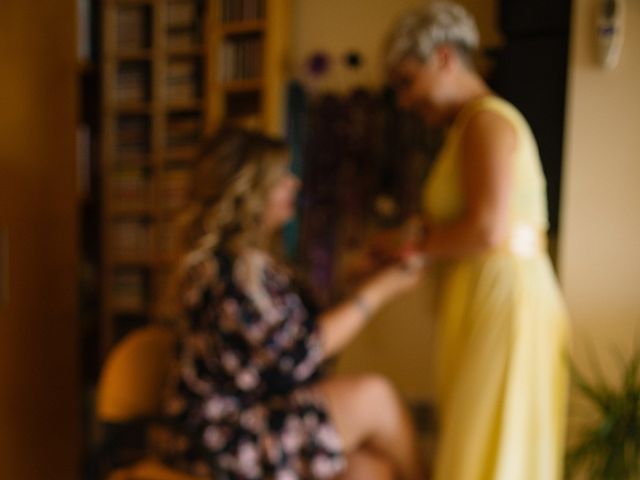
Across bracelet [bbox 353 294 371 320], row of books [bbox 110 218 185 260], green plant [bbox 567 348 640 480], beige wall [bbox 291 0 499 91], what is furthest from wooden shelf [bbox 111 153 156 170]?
green plant [bbox 567 348 640 480]

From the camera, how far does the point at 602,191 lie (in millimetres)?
1523

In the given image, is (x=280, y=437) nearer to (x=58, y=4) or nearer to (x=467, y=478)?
(x=467, y=478)

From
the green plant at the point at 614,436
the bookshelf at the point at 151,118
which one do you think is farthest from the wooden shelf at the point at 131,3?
the green plant at the point at 614,436

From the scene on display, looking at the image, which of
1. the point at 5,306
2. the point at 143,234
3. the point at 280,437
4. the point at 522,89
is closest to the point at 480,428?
the point at 280,437

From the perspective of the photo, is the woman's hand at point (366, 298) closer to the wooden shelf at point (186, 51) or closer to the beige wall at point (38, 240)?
the beige wall at point (38, 240)

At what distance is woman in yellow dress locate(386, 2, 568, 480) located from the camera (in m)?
1.13

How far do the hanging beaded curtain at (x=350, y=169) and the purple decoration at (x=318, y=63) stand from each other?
0.35ft

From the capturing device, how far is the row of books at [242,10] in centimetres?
229

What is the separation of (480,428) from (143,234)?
1926 mm

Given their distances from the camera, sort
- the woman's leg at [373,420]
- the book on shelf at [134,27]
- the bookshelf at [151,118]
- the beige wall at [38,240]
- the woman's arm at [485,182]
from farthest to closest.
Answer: the book on shelf at [134,27]
the bookshelf at [151,118]
the beige wall at [38,240]
the woman's leg at [373,420]
the woman's arm at [485,182]

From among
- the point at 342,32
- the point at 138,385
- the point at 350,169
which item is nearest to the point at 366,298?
the point at 138,385

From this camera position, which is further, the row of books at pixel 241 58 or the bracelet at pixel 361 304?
the row of books at pixel 241 58

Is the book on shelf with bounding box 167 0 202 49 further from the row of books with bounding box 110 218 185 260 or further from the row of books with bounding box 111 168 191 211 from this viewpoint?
the row of books with bounding box 110 218 185 260

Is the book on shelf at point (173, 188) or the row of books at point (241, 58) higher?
the row of books at point (241, 58)
